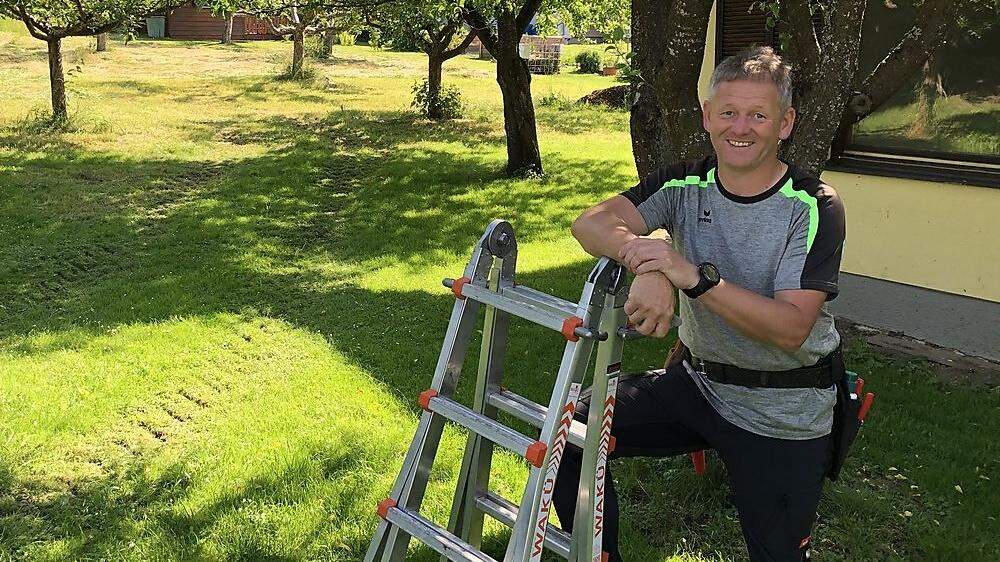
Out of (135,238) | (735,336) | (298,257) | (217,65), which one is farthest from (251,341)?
(217,65)

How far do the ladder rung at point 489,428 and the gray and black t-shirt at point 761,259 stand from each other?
72cm

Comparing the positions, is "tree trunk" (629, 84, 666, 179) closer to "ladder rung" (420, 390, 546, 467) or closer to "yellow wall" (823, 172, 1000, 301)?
"ladder rung" (420, 390, 546, 467)

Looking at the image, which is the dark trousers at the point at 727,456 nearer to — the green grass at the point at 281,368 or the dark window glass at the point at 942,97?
the green grass at the point at 281,368

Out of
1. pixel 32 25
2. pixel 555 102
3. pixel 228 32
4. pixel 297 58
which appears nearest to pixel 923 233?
pixel 32 25

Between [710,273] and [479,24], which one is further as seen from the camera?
[479,24]

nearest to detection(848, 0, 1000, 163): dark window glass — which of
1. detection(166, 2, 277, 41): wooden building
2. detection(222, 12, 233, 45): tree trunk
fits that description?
detection(222, 12, 233, 45): tree trunk

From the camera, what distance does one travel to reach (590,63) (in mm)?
33406

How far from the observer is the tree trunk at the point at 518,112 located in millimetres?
12930

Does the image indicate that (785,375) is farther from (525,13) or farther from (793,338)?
(525,13)

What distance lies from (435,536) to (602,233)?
1.14 metres

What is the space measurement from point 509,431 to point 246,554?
5.57 ft

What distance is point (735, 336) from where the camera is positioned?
9.34ft

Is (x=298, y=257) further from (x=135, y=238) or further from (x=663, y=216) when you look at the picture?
(x=663, y=216)

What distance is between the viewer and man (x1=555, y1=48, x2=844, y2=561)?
8.48ft
